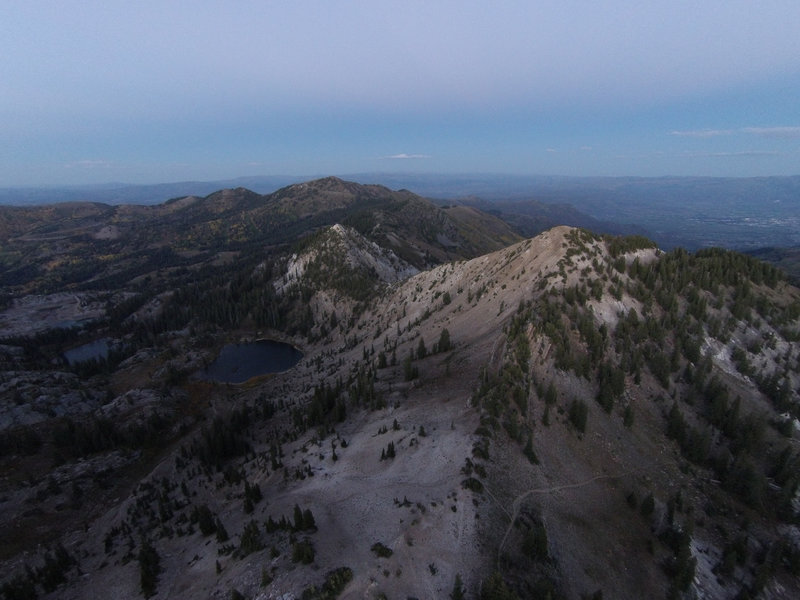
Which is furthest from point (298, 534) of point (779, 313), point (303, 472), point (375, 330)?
point (779, 313)

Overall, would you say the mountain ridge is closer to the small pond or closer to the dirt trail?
the dirt trail

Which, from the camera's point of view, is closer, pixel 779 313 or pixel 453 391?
pixel 453 391

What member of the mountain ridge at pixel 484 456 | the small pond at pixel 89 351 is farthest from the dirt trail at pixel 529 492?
the small pond at pixel 89 351

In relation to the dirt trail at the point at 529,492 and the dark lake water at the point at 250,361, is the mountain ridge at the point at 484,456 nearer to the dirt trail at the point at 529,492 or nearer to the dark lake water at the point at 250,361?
the dirt trail at the point at 529,492

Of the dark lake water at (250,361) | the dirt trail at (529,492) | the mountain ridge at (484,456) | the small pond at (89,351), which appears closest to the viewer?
the dirt trail at (529,492)

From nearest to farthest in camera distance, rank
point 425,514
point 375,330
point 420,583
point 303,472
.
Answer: point 420,583
point 425,514
point 303,472
point 375,330

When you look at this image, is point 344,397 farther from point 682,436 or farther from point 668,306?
point 668,306
